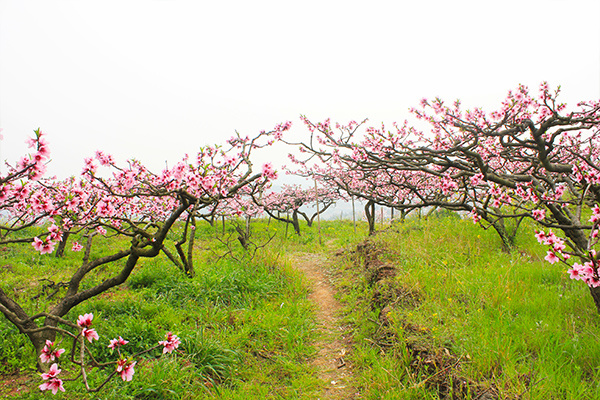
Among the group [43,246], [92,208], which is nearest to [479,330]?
[43,246]

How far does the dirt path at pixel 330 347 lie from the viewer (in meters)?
3.71

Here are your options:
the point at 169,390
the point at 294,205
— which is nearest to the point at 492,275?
the point at 169,390

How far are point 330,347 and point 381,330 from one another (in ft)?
2.95

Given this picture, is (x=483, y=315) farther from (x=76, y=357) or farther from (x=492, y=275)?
(x=76, y=357)

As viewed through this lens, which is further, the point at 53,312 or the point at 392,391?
the point at 53,312

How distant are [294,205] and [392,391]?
56.7 feet

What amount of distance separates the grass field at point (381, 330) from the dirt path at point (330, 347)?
13cm

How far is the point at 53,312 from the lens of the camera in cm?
406

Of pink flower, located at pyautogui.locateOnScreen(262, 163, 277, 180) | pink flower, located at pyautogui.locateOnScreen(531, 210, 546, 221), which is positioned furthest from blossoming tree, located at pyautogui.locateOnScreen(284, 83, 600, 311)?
pink flower, located at pyautogui.locateOnScreen(262, 163, 277, 180)

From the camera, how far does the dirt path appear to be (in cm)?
371

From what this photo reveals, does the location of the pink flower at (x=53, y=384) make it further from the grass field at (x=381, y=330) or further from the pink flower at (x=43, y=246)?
the pink flower at (x=43, y=246)

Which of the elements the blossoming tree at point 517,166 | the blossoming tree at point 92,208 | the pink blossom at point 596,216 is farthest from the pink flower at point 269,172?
the pink blossom at point 596,216

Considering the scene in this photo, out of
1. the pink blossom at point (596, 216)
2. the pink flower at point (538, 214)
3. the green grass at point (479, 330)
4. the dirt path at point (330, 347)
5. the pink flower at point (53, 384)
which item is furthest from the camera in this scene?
the dirt path at point (330, 347)

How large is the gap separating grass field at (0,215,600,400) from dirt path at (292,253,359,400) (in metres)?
0.13
